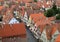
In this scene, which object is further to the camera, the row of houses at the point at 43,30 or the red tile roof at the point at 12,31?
the row of houses at the point at 43,30

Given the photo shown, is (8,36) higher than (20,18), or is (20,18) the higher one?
(8,36)

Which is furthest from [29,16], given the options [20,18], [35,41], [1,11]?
[35,41]

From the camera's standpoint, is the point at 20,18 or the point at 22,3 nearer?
the point at 20,18

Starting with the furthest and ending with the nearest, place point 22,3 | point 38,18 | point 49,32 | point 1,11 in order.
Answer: point 22,3 < point 1,11 < point 38,18 < point 49,32

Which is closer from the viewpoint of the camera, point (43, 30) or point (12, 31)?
point (12, 31)

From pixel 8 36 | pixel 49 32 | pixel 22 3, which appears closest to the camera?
pixel 8 36

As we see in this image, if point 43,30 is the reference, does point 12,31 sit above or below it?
above

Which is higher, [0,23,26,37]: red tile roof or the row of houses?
[0,23,26,37]: red tile roof

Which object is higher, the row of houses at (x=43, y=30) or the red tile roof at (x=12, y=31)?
the red tile roof at (x=12, y=31)

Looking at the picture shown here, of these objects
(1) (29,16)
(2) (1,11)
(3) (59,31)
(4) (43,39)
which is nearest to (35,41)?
(4) (43,39)

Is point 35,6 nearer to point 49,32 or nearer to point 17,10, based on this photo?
point 17,10

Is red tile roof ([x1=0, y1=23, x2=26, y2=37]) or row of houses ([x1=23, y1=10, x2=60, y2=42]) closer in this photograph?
red tile roof ([x1=0, y1=23, x2=26, y2=37])
